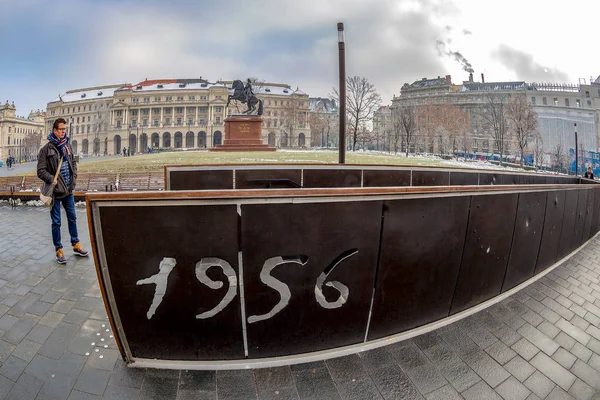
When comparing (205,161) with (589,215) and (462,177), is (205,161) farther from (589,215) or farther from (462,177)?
(589,215)

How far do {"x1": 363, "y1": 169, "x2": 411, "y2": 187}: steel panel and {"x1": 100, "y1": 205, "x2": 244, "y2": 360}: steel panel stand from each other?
547 cm

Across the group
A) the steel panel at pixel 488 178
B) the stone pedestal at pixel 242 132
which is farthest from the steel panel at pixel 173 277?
the stone pedestal at pixel 242 132

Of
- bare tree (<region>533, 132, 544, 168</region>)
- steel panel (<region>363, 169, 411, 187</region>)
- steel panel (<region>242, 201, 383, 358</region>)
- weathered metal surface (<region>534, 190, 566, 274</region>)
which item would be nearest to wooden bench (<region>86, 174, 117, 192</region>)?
steel panel (<region>363, 169, 411, 187</region>)

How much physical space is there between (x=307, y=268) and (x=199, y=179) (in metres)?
4.39

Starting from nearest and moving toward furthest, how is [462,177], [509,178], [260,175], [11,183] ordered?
[260,175], [462,177], [509,178], [11,183]

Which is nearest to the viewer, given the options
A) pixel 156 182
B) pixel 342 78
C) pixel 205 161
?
pixel 342 78

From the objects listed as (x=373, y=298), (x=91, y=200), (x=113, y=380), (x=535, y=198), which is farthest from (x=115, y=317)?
(x=535, y=198)

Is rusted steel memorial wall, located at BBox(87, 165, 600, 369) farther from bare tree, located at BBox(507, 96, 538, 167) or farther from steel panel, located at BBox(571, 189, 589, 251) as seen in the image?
bare tree, located at BBox(507, 96, 538, 167)

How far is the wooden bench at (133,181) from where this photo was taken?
10328mm

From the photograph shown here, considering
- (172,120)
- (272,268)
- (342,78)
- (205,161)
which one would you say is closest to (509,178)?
(342,78)

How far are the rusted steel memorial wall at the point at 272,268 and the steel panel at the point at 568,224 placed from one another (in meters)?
3.33

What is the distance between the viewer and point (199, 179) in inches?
229

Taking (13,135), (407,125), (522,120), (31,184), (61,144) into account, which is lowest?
(31,184)

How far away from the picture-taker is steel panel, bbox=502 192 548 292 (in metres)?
3.36
